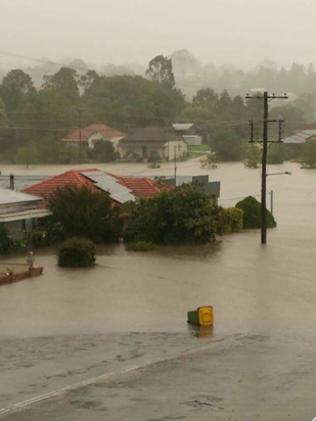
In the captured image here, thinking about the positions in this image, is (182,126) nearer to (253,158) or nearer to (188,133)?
(188,133)

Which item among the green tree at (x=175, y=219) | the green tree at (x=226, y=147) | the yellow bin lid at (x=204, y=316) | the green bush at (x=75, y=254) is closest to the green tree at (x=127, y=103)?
the green tree at (x=226, y=147)

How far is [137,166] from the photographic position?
50.6 metres

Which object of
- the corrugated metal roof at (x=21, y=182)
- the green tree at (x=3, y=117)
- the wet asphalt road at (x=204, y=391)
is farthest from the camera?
the green tree at (x=3, y=117)

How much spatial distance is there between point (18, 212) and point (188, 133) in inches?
1806

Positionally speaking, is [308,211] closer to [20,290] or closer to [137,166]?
[137,166]

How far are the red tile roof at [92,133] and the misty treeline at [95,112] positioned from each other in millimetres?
713

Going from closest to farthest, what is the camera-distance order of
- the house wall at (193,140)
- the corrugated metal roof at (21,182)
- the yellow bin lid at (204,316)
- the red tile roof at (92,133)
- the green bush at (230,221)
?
1. the yellow bin lid at (204,316)
2. the green bush at (230,221)
3. the corrugated metal roof at (21,182)
4. the red tile roof at (92,133)
5. the house wall at (193,140)

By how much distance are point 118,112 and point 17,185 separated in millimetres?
35784

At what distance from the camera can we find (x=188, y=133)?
222ft

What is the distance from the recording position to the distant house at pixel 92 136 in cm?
5144

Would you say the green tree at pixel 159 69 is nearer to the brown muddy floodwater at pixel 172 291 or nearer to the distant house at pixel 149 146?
the distant house at pixel 149 146

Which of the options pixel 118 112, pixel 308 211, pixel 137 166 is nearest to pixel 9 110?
pixel 118 112

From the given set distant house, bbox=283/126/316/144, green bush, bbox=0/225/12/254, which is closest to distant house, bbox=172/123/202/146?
distant house, bbox=283/126/316/144

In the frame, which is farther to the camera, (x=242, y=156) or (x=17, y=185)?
(x=242, y=156)
